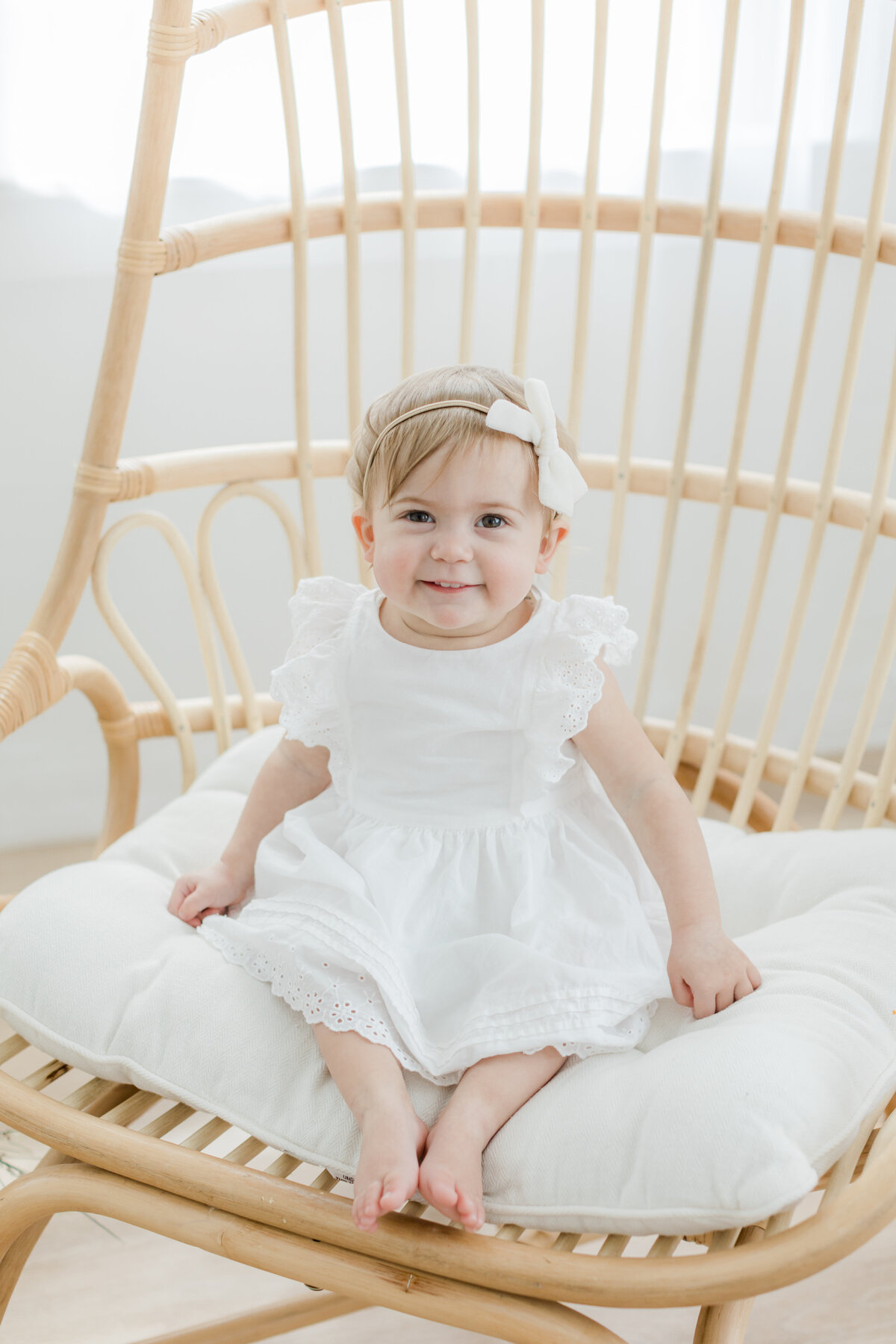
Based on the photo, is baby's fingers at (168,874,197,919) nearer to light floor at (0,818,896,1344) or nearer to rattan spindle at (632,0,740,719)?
light floor at (0,818,896,1344)

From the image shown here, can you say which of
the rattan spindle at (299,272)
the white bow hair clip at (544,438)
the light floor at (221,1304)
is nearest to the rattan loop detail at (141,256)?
the rattan spindle at (299,272)

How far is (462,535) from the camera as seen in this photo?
0.81 m

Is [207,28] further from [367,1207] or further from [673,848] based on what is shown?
[367,1207]

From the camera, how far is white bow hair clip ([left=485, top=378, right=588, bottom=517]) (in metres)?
0.81

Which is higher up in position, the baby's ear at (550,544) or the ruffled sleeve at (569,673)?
the baby's ear at (550,544)

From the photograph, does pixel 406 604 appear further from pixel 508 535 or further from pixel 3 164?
pixel 3 164

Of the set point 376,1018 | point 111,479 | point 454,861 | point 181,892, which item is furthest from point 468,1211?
point 111,479

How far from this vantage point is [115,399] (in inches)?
43.6

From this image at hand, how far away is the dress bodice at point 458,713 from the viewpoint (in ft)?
2.86

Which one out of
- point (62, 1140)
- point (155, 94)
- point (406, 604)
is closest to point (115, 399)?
point (155, 94)

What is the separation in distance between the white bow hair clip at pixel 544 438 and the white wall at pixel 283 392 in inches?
38.7

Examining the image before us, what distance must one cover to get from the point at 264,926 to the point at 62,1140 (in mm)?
183

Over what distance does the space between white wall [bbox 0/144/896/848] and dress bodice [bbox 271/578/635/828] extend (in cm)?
93

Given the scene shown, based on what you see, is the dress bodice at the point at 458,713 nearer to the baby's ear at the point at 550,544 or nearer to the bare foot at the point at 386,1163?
the baby's ear at the point at 550,544
